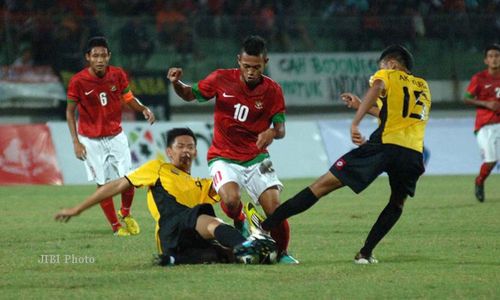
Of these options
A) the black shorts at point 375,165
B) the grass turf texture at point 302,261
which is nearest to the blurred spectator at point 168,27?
the grass turf texture at point 302,261

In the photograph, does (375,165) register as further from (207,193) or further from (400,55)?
(207,193)

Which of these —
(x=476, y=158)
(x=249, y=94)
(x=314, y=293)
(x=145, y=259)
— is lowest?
(x=476, y=158)

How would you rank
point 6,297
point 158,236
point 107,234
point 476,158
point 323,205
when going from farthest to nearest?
1. point 476,158
2. point 323,205
3. point 107,234
4. point 158,236
5. point 6,297

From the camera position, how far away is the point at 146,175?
9.80 m

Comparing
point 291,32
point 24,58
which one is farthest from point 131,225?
point 291,32

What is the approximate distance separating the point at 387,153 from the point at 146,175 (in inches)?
80.4

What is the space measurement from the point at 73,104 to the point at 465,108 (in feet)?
48.8

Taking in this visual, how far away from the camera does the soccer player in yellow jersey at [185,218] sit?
9.41m

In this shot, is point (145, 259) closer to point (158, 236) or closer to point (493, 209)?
point (158, 236)

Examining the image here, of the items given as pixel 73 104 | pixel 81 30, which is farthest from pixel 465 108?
pixel 73 104

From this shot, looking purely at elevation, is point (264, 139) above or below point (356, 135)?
below

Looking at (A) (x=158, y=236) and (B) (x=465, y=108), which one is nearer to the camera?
(A) (x=158, y=236)

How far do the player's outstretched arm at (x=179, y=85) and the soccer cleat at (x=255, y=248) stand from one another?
1.55m

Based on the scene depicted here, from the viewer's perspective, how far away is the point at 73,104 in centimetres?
1394
